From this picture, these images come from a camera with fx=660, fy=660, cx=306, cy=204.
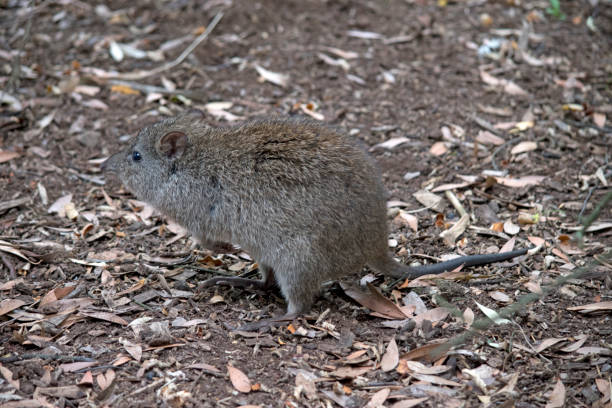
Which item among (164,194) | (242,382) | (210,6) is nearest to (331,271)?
(242,382)

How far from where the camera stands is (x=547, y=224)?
20.0 feet

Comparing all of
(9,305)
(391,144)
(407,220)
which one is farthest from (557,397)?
(9,305)

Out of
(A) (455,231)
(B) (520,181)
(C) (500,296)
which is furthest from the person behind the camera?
(B) (520,181)

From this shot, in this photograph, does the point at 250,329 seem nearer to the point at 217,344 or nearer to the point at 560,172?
the point at 217,344

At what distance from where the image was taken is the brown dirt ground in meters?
4.40

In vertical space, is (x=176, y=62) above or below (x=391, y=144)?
above

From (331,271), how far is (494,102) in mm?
3966

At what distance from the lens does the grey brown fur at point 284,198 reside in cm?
494

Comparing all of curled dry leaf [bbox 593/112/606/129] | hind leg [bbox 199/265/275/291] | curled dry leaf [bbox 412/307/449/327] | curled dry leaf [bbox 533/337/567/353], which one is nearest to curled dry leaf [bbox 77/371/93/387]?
hind leg [bbox 199/265/275/291]

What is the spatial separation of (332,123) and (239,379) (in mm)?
3981

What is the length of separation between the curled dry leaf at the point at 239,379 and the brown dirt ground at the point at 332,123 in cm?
4

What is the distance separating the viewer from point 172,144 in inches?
221

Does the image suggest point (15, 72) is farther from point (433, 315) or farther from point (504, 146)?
point (504, 146)

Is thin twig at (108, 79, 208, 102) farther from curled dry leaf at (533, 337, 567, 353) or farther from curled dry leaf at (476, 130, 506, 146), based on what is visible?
curled dry leaf at (533, 337, 567, 353)
